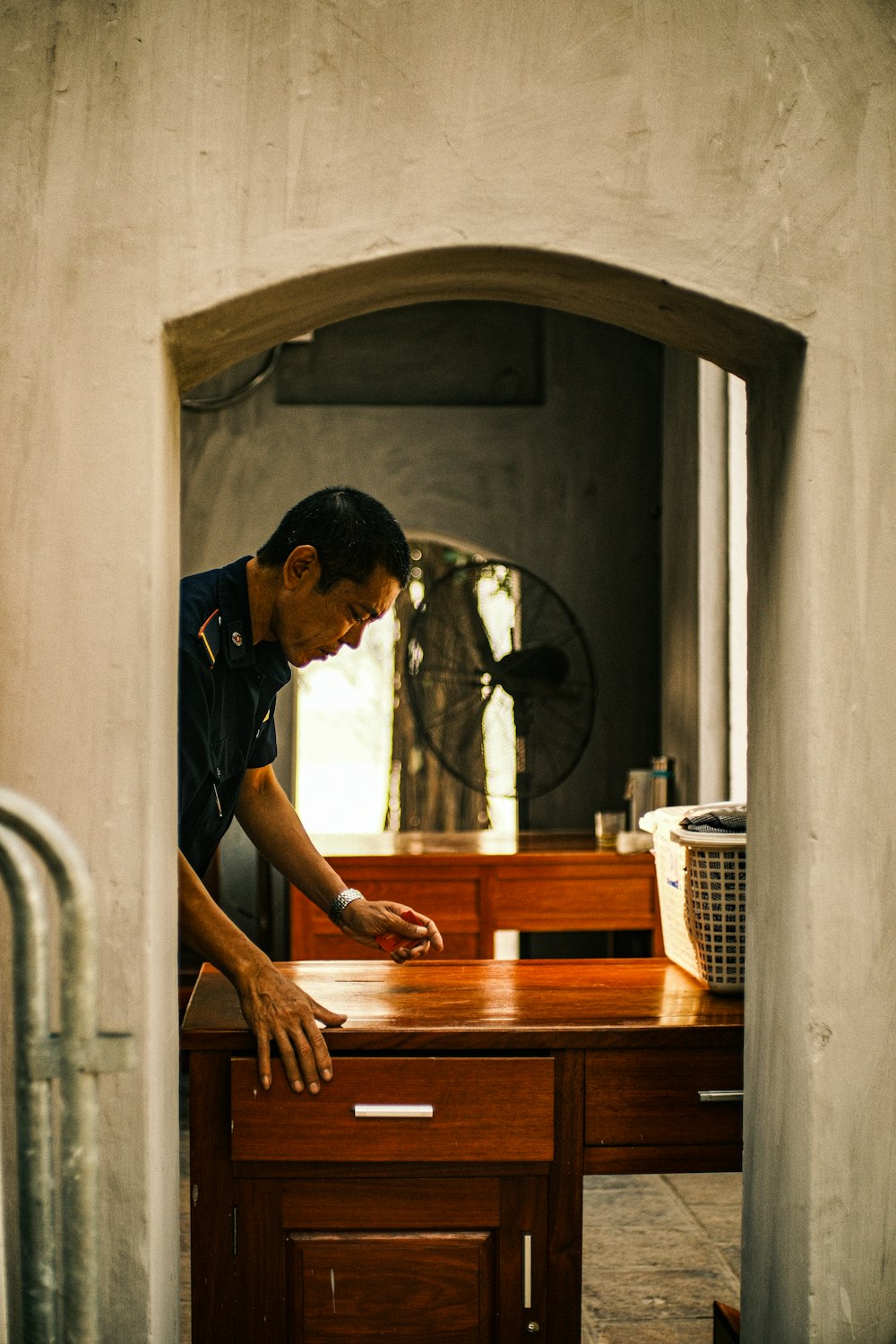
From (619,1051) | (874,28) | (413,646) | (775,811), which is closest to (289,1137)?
(619,1051)

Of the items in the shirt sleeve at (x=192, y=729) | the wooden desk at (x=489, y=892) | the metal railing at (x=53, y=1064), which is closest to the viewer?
the metal railing at (x=53, y=1064)

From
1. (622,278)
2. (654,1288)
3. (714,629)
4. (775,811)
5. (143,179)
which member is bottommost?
(654,1288)

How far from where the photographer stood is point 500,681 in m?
5.32

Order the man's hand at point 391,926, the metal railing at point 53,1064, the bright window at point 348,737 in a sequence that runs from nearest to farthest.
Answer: the metal railing at point 53,1064 → the man's hand at point 391,926 → the bright window at point 348,737

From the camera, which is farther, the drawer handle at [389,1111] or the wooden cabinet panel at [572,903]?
the wooden cabinet panel at [572,903]

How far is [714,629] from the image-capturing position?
5.15m

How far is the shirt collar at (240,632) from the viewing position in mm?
2514

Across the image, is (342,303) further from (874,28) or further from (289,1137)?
(289,1137)

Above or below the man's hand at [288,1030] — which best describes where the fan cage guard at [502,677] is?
above

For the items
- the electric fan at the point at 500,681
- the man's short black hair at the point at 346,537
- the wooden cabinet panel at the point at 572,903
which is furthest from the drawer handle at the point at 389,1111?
the electric fan at the point at 500,681

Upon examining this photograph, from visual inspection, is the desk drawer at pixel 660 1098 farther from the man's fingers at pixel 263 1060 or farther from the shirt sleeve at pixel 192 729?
the shirt sleeve at pixel 192 729

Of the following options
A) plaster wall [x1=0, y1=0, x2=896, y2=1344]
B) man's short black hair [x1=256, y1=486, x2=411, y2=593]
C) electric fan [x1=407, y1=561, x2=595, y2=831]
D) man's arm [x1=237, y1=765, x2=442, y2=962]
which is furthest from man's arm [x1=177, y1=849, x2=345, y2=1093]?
electric fan [x1=407, y1=561, x2=595, y2=831]

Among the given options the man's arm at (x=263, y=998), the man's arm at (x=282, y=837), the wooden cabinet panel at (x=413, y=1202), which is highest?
the man's arm at (x=282, y=837)

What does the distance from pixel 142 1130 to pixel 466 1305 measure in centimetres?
81
